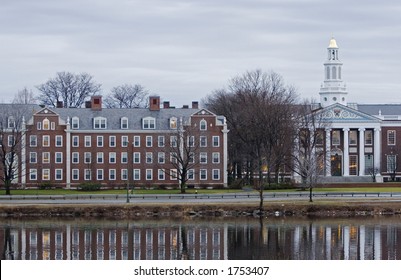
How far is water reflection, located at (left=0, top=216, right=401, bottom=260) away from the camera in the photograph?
59938 mm

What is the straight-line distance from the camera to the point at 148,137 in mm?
116812

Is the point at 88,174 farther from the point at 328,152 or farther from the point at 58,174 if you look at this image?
the point at 328,152

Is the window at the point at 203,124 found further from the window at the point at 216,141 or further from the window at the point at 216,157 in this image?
the window at the point at 216,157

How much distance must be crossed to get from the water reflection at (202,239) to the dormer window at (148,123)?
38302 mm

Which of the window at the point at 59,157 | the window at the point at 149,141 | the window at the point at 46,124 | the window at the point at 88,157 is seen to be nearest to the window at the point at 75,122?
the window at the point at 46,124

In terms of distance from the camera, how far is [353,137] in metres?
144

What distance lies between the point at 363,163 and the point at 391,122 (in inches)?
291

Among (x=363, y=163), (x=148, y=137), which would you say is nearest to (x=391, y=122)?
(x=363, y=163)

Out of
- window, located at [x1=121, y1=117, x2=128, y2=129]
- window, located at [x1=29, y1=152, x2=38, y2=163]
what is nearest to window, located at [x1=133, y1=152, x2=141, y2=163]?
window, located at [x1=121, y1=117, x2=128, y2=129]

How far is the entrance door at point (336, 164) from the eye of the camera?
139 m

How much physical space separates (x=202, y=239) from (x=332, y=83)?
86.9 meters

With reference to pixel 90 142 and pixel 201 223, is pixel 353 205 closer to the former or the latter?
pixel 201 223

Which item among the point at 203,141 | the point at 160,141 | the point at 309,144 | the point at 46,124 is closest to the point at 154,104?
the point at 160,141

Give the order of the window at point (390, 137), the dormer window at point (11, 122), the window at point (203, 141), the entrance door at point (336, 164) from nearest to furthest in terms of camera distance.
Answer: the dormer window at point (11, 122) → the window at point (203, 141) → the entrance door at point (336, 164) → the window at point (390, 137)
